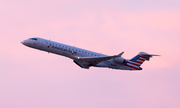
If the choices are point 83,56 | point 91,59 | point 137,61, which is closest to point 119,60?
point 137,61

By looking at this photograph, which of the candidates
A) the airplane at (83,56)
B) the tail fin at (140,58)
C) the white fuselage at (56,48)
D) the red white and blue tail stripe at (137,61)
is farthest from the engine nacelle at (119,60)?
the white fuselage at (56,48)

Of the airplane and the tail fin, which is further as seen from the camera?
the tail fin

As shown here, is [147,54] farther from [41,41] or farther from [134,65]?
[41,41]

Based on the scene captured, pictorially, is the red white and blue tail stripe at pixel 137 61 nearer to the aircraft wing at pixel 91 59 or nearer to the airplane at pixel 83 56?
the airplane at pixel 83 56

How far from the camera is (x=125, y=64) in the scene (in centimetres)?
6166

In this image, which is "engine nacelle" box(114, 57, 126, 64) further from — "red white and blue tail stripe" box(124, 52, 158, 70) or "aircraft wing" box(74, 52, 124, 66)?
"aircraft wing" box(74, 52, 124, 66)

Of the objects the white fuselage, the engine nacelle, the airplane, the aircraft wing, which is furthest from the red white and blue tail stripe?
the white fuselage

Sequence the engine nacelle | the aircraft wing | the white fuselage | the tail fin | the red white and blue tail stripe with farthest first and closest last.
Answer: the tail fin, the red white and blue tail stripe, the engine nacelle, the aircraft wing, the white fuselage

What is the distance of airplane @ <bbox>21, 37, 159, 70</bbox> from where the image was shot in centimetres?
5619

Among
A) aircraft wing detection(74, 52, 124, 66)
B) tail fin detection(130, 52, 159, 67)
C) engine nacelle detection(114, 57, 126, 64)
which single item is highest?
tail fin detection(130, 52, 159, 67)

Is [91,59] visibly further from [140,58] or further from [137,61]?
[140,58]

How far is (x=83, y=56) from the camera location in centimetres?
5812

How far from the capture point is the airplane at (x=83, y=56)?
A: 2212 inches

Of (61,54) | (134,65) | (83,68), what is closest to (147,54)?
(134,65)
